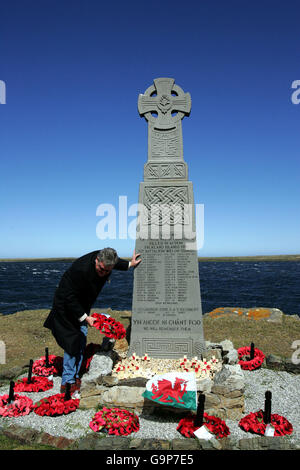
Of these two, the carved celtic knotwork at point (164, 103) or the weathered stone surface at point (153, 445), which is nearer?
the weathered stone surface at point (153, 445)

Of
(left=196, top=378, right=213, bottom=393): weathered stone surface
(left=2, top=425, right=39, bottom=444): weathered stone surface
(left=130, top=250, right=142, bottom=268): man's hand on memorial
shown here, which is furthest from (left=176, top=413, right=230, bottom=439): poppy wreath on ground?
(left=130, top=250, right=142, bottom=268): man's hand on memorial

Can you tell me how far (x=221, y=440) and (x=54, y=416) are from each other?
285 centimetres

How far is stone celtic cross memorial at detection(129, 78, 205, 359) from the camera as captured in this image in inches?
297

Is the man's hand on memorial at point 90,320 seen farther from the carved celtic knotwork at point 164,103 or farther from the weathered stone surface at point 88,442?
the carved celtic knotwork at point 164,103

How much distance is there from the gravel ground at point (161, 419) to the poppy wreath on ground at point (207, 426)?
125 millimetres

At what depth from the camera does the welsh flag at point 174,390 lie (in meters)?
5.19

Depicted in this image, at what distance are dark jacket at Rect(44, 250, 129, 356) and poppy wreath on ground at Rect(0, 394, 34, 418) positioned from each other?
1.10m

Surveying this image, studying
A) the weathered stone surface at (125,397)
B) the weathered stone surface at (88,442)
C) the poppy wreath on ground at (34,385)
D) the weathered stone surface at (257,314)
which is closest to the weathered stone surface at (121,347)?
the poppy wreath on ground at (34,385)

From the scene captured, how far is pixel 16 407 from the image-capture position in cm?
571

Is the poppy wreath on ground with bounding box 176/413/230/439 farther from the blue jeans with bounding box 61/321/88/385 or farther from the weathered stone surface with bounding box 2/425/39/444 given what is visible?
the blue jeans with bounding box 61/321/88/385
